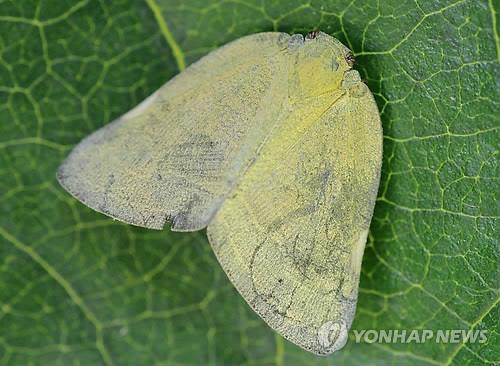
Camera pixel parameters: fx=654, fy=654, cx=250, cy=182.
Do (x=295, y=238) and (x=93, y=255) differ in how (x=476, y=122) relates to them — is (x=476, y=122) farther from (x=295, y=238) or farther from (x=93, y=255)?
(x=93, y=255)

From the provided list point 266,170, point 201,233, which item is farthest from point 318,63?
point 201,233

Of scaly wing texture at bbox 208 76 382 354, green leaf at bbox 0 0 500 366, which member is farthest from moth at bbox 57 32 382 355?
green leaf at bbox 0 0 500 366

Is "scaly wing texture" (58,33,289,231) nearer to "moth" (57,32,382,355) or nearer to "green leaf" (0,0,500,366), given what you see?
"moth" (57,32,382,355)

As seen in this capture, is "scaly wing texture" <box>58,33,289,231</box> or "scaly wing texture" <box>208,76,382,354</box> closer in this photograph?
"scaly wing texture" <box>208,76,382,354</box>

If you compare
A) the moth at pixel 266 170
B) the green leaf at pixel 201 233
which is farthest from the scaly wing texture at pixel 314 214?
the green leaf at pixel 201 233

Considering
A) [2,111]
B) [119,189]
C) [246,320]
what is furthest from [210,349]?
[2,111]

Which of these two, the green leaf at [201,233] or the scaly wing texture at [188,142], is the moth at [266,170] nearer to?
the scaly wing texture at [188,142]

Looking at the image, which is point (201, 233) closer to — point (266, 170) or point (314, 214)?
point (266, 170)

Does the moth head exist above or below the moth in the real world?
above
